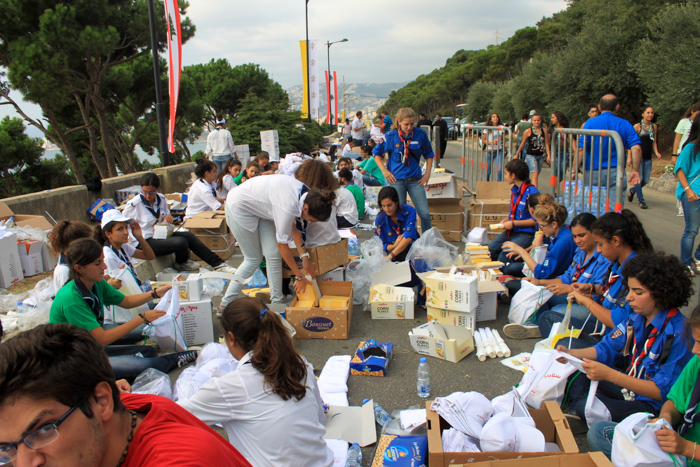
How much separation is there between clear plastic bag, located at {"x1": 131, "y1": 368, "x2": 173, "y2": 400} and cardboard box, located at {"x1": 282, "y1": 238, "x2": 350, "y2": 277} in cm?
175

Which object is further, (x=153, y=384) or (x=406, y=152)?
(x=406, y=152)

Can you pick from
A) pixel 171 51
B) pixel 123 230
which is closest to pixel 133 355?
pixel 123 230

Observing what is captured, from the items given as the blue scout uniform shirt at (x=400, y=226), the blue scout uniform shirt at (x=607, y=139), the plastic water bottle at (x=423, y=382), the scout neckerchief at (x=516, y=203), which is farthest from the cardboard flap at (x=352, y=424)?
the blue scout uniform shirt at (x=607, y=139)

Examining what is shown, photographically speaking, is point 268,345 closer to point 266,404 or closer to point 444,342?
point 266,404

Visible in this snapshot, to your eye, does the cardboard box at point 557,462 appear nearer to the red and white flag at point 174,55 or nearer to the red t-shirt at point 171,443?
the red t-shirt at point 171,443

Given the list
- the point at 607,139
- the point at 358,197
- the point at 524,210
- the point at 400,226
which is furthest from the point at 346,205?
the point at 607,139

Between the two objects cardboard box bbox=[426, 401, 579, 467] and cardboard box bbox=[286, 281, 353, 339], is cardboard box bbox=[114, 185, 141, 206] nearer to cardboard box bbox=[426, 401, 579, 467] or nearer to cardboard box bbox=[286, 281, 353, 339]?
cardboard box bbox=[286, 281, 353, 339]

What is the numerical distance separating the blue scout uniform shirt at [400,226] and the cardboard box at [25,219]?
189 inches

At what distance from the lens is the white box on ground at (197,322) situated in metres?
4.49

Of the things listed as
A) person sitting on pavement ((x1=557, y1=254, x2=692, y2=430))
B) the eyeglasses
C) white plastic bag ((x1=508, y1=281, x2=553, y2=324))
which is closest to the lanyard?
white plastic bag ((x1=508, y1=281, x2=553, y2=324))

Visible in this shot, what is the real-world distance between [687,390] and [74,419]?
257 cm

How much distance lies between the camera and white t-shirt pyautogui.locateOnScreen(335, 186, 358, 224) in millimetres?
8234

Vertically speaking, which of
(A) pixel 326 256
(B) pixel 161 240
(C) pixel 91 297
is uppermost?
(C) pixel 91 297

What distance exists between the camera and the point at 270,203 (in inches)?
180
